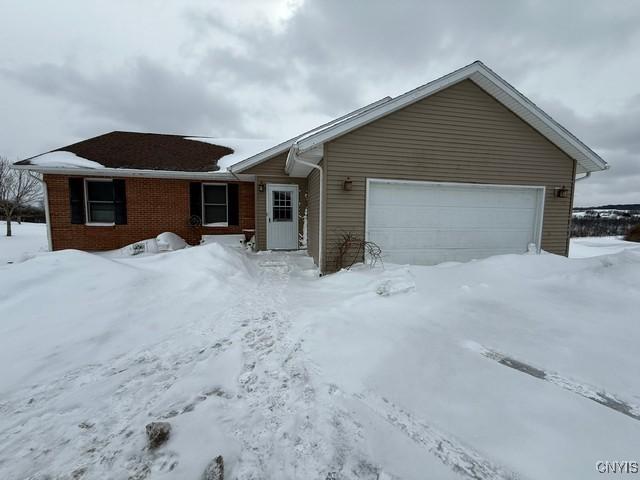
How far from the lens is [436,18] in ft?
28.9

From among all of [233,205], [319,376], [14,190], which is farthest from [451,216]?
[14,190]

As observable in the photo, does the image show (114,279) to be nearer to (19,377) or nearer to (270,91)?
(19,377)

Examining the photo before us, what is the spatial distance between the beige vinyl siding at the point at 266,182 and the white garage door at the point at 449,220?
3.80 meters

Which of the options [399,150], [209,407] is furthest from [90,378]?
[399,150]

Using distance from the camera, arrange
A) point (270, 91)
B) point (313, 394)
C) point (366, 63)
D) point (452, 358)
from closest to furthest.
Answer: point (313, 394) < point (452, 358) < point (366, 63) < point (270, 91)

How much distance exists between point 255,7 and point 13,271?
10590 millimetres

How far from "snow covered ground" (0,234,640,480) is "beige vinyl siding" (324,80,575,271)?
2585 mm

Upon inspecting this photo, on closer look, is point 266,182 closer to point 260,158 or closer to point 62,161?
point 260,158

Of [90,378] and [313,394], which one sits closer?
[313,394]

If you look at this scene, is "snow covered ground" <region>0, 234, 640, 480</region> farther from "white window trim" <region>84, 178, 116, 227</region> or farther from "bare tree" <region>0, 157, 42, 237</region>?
"bare tree" <region>0, 157, 42, 237</region>

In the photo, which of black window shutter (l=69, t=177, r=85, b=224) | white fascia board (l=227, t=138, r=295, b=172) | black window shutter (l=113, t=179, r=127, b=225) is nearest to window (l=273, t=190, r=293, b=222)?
white fascia board (l=227, t=138, r=295, b=172)

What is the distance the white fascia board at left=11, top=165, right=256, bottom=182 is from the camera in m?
8.41

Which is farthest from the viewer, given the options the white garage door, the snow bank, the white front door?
the white front door

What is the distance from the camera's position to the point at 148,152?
1009cm
